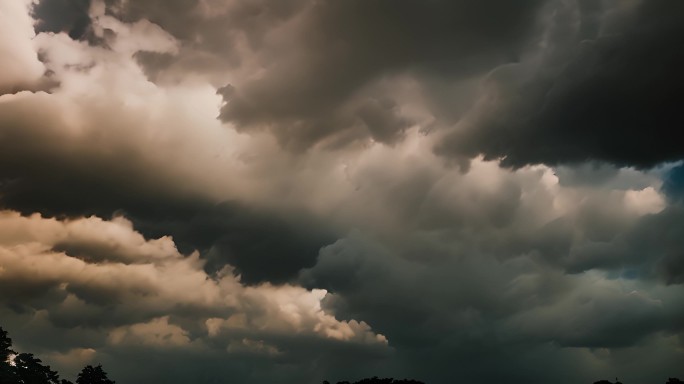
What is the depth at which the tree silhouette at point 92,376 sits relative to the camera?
109 metres

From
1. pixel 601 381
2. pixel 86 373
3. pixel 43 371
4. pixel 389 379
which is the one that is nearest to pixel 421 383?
pixel 389 379

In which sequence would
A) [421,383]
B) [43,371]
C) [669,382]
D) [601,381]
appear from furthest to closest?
1. [421,383]
2. [601,381]
3. [669,382]
4. [43,371]

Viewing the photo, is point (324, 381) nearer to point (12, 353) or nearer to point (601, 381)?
point (601, 381)

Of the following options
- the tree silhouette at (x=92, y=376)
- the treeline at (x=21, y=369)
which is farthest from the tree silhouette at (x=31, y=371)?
the tree silhouette at (x=92, y=376)

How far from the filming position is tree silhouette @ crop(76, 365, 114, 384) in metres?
109

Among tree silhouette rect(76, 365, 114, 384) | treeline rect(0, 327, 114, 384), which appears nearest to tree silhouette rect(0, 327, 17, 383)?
treeline rect(0, 327, 114, 384)

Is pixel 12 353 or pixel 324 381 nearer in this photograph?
pixel 12 353

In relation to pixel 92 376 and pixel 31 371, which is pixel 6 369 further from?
pixel 92 376

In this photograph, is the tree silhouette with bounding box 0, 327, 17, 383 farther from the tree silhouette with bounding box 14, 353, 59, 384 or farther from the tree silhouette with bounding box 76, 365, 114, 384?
the tree silhouette with bounding box 76, 365, 114, 384

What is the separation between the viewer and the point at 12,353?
76.6 m

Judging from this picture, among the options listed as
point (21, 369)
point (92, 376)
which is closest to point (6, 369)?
point (21, 369)

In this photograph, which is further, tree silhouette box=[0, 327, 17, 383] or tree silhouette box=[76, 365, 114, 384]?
tree silhouette box=[76, 365, 114, 384]

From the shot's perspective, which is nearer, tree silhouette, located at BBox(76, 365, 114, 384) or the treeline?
the treeline

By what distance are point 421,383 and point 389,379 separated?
7362 millimetres
